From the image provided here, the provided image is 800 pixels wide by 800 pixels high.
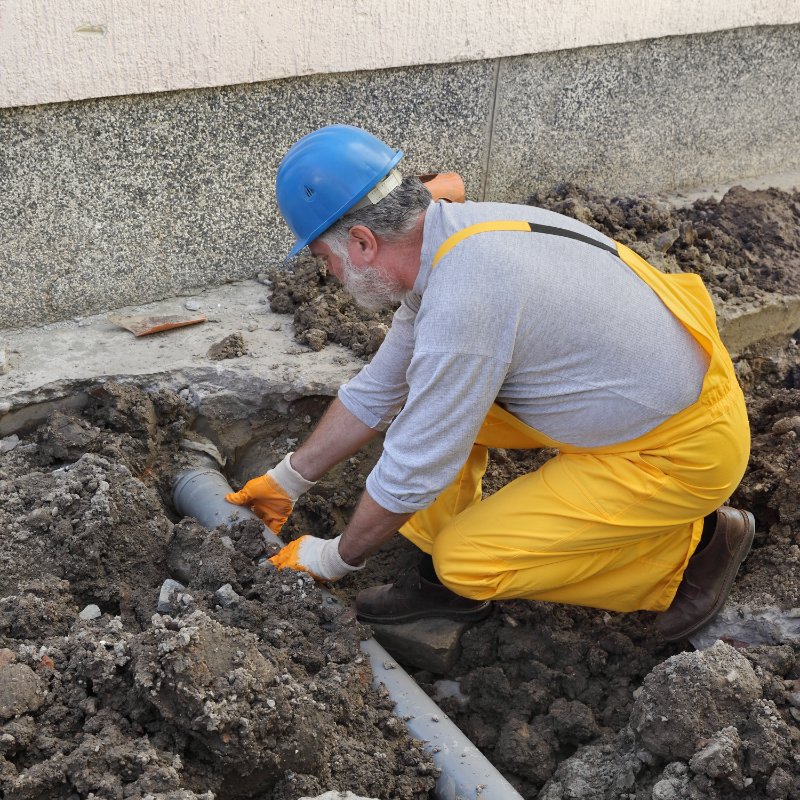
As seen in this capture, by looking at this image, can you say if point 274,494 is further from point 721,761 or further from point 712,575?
point 721,761

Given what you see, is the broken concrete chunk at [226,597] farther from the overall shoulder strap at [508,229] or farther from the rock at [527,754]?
the overall shoulder strap at [508,229]

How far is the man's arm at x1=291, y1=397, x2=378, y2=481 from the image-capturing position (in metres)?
3.18

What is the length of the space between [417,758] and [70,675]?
0.95 m

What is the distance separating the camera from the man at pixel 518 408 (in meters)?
2.49

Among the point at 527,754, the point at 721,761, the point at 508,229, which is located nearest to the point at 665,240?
the point at 508,229

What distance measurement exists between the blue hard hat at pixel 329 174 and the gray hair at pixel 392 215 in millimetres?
39

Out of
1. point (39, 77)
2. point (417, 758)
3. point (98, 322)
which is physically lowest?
point (417, 758)

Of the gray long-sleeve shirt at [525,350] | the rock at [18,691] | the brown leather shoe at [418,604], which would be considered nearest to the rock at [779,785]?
the gray long-sleeve shirt at [525,350]

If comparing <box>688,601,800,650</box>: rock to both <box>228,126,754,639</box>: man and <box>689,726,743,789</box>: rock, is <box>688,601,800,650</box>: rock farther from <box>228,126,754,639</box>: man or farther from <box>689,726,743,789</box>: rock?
<box>689,726,743,789</box>: rock

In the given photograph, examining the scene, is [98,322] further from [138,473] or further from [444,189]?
[444,189]

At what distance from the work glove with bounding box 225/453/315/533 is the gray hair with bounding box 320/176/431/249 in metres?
1.00

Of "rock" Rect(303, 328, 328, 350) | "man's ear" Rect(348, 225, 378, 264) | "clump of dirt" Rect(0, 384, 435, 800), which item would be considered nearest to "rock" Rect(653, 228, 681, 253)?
"rock" Rect(303, 328, 328, 350)

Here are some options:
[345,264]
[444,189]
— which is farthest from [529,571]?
[444,189]

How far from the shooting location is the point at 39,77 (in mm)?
3422
